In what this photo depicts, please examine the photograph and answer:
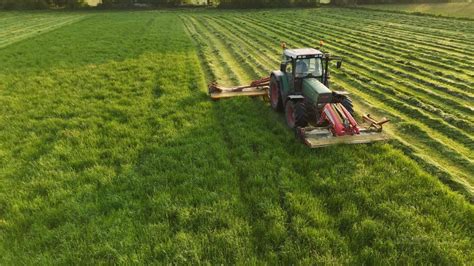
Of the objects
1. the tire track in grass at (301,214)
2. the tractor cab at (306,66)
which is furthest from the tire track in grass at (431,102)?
the tire track in grass at (301,214)

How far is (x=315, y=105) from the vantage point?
8555mm

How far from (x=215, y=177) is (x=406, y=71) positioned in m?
12.3

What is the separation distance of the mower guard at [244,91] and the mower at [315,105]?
0.77 meters

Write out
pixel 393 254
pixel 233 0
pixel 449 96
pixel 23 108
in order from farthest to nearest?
pixel 233 0
pixel 449 96
pixel 23 108
pixel 393 254

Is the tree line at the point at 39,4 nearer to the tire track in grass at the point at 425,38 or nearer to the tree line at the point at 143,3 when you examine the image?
the tree line at the point at 143,3

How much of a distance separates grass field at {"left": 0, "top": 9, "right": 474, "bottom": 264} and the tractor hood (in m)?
1.08

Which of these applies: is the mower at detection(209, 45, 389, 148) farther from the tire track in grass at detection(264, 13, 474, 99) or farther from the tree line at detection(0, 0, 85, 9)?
the tree line at detection(0, 0, 85, 9)

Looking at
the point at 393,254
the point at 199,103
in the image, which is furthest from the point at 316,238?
the point at 199,103

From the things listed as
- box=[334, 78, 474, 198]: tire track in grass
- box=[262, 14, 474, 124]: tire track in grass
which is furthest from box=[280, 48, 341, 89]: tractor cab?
box=[262, 14, 474, 124]: tire track in grass

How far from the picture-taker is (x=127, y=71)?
15.3 m

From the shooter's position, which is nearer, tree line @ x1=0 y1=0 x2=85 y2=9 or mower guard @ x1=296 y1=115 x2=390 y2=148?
mower guard @ x1=296 y1=115 x2=390 y2=148

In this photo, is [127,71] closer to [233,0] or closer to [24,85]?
[24,85]

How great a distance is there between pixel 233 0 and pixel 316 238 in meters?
58.4

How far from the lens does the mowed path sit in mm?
8232
